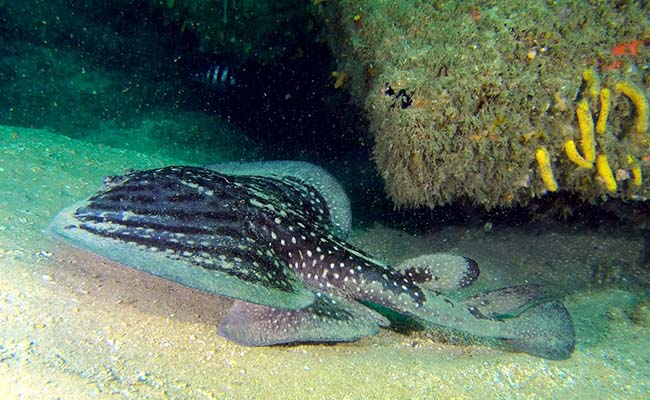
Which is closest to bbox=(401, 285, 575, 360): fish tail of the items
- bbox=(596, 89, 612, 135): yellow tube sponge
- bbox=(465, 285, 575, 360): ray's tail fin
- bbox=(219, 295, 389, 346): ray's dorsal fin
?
bbox=(465, 285, 575, 360): ray's tail fin

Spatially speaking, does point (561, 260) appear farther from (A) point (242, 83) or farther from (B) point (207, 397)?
(A) point (242, 83)

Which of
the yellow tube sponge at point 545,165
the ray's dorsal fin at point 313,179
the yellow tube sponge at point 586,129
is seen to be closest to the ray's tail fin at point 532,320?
the yellow tube sponge at point 545,165

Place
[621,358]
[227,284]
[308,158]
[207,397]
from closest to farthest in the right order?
[207,397] → [227,284] → [621,358] → [308,158]

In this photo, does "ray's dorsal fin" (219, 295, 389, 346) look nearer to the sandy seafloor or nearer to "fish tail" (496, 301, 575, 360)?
the sandy seafloor

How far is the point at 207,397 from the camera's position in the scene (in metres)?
2.43

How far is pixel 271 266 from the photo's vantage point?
3461 millimetres

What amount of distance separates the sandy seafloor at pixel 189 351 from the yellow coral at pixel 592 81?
2565 mm

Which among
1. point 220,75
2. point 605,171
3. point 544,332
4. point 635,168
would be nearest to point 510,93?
point 605,171

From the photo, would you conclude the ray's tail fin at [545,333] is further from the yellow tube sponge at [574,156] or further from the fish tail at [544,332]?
the yellow tube sponge at [574,156]

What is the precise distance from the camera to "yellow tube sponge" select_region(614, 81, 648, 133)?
3572 mm

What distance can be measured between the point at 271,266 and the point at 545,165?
301 cm

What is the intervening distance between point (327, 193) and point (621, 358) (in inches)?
142

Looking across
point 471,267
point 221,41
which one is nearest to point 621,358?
point 471,267

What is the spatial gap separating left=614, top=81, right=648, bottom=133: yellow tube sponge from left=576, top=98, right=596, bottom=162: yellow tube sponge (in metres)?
0.34
